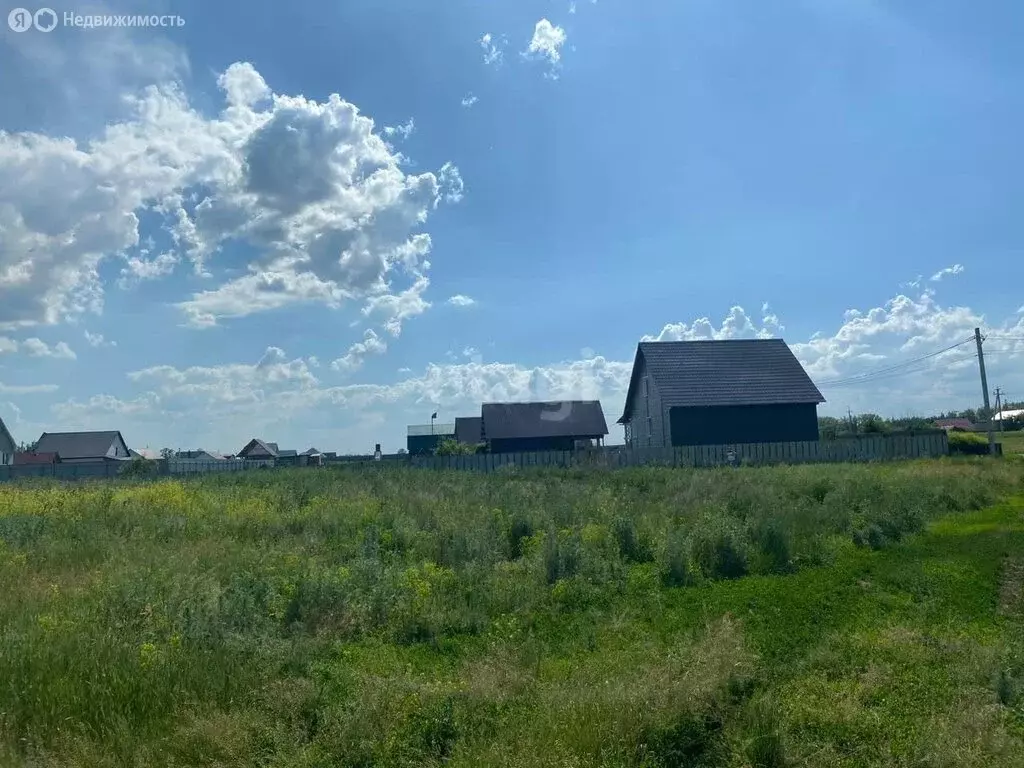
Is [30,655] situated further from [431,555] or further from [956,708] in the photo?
[956,708]

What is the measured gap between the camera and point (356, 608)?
9.16 m

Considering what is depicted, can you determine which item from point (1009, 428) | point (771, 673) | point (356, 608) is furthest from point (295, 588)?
point (1009, 428)

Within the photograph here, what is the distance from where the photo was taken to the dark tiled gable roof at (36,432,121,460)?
273ft

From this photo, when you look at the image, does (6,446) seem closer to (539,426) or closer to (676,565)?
(539,426)

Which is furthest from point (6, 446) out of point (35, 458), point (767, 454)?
point (767, 454)

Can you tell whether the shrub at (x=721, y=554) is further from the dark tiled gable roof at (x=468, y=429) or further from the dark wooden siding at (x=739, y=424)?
the dark tiled gable roof at (x=468, y=429)

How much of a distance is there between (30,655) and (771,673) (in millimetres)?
6331

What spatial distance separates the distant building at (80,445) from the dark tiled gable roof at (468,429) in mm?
33663

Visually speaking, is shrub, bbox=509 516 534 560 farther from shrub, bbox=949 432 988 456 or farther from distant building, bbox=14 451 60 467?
distant building, bbox=14 451 60 467

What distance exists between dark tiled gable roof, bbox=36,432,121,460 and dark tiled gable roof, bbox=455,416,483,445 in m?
36.4

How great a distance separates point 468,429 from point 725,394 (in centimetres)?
3686

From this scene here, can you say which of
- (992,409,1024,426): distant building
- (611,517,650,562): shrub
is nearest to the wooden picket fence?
(611,517,650,562): shrub

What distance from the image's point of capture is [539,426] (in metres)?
62.9

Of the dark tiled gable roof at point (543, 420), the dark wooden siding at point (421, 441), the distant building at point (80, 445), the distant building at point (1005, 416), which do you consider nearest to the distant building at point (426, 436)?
the dark wooden siding at point (421, 441)
